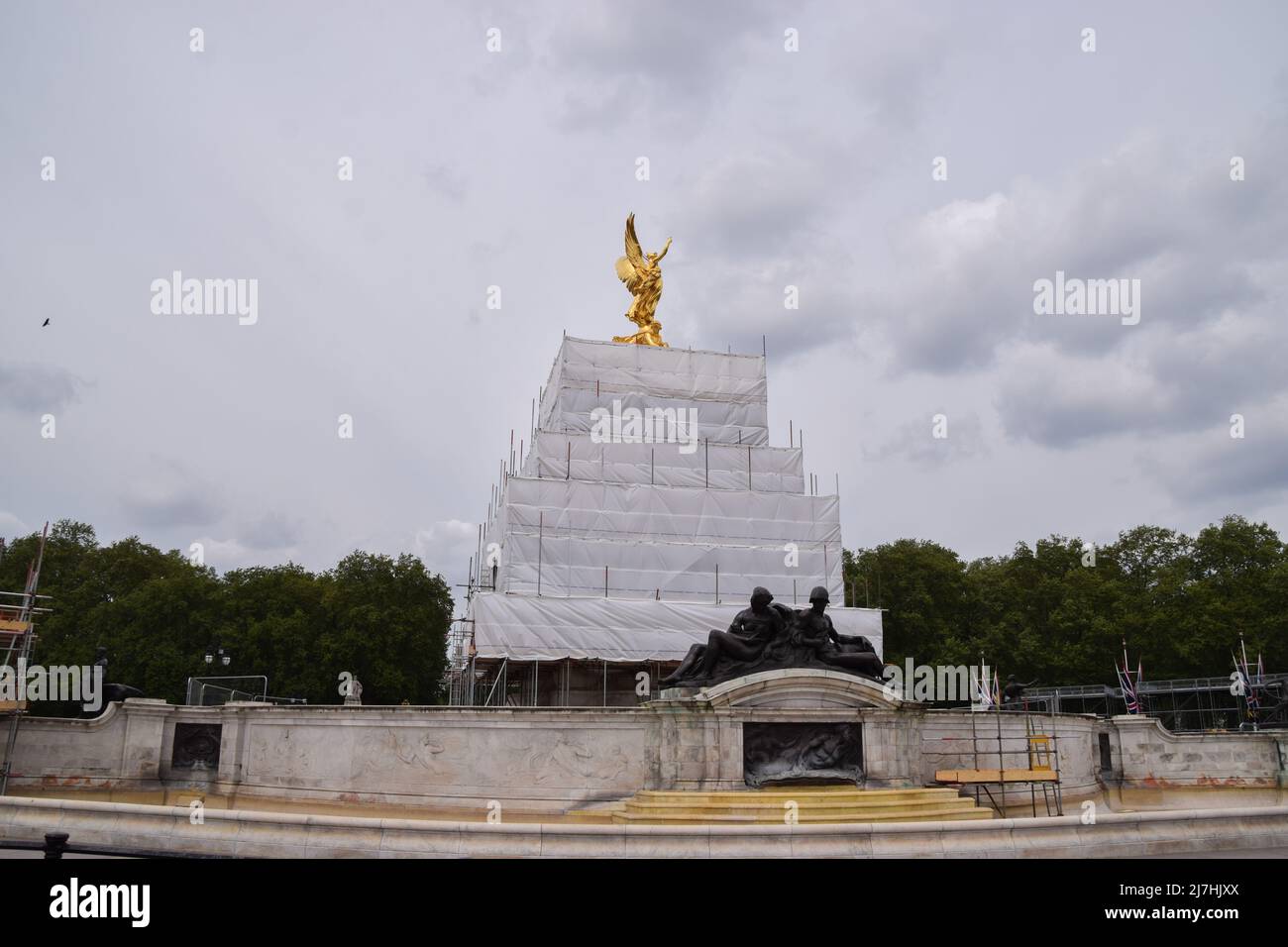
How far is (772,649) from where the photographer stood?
18.9 metres

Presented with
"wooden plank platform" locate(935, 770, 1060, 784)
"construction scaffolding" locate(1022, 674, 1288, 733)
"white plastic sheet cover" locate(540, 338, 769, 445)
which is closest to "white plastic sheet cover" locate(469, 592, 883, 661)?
"white plastic sheet cover" locate(540, 338, 769, 445)

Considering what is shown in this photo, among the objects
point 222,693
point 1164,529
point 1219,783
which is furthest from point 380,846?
point 1164,529

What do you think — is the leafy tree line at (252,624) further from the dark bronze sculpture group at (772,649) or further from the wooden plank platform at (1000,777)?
the wooden plank platform at (1000,777)

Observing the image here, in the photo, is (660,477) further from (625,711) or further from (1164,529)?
(1164,529)

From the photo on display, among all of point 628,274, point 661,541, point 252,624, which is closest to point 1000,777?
point 661,541

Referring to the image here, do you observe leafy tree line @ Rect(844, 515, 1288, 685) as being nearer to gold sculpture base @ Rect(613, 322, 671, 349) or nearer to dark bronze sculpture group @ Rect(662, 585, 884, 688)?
gold sculpture base @ Rect(613, 322, 671, 349)

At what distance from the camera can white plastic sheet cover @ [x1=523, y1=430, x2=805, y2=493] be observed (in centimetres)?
3729

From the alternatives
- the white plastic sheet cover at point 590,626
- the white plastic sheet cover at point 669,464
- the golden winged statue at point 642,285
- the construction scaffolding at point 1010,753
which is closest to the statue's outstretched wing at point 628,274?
the golden winged statue at point 642,285

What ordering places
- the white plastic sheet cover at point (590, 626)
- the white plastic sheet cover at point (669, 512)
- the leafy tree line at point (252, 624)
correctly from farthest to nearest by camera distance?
the leafy tree line at point (252, 624), the white plastic sheet cover at point (669, 512), the white plastic sheet cover at point (590, 626)

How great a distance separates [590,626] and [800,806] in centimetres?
1668

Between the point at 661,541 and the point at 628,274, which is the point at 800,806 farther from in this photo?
the point at 628,274

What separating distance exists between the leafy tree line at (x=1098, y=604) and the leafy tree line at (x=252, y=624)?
21296 millimetres

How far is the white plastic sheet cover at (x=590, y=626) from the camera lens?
31.7 metres
